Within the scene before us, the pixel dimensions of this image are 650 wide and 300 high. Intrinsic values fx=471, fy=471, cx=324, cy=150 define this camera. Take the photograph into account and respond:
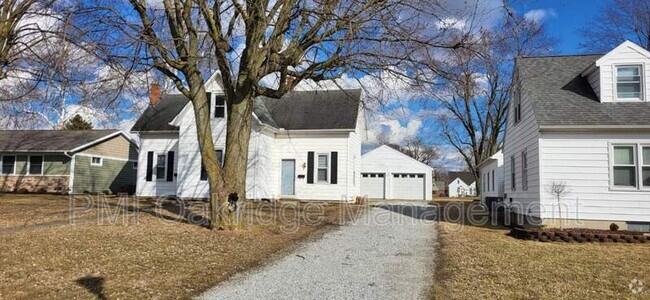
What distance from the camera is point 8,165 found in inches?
1177

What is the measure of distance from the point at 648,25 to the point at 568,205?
66.9 ft

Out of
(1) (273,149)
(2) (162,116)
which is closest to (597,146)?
(1) (273,149)

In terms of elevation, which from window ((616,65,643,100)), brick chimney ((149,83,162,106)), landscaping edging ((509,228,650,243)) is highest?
window ((616,65,643,100))

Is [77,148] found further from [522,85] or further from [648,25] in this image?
[648,25]

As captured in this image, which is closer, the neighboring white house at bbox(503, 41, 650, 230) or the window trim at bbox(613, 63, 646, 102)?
the neighboring white house at bbox(503, 41, 650, 230)

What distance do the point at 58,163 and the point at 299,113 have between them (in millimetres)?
16576

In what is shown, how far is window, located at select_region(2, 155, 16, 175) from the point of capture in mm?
29781

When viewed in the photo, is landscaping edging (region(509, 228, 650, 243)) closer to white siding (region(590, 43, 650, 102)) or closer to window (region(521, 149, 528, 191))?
window (region(521, 149, 528, 191))

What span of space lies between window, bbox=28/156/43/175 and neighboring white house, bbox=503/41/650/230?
1117 inches

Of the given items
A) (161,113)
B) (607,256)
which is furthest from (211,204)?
(161,113)

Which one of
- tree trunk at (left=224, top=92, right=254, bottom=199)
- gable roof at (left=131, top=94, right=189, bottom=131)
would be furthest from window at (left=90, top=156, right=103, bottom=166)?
tree trunk at (left=224, top=92, right=254, bottom=199)

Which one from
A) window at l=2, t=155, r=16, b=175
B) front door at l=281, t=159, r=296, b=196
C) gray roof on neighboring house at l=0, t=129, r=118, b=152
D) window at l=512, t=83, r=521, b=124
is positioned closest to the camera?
window at l=512, t=83, r=521, b=124

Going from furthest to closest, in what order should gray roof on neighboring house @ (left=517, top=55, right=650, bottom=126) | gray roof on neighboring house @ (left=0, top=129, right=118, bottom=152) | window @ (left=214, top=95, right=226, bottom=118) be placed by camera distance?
gray roof on neighboring house @ (left=0, top=129, right=118, bottom=152), window @ (left=214, top=95, right=226, bottom=118), gray roof on neighboring house @ (left=517, top=55, right=650, bottom=126)

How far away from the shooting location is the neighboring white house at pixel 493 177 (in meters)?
24.4
